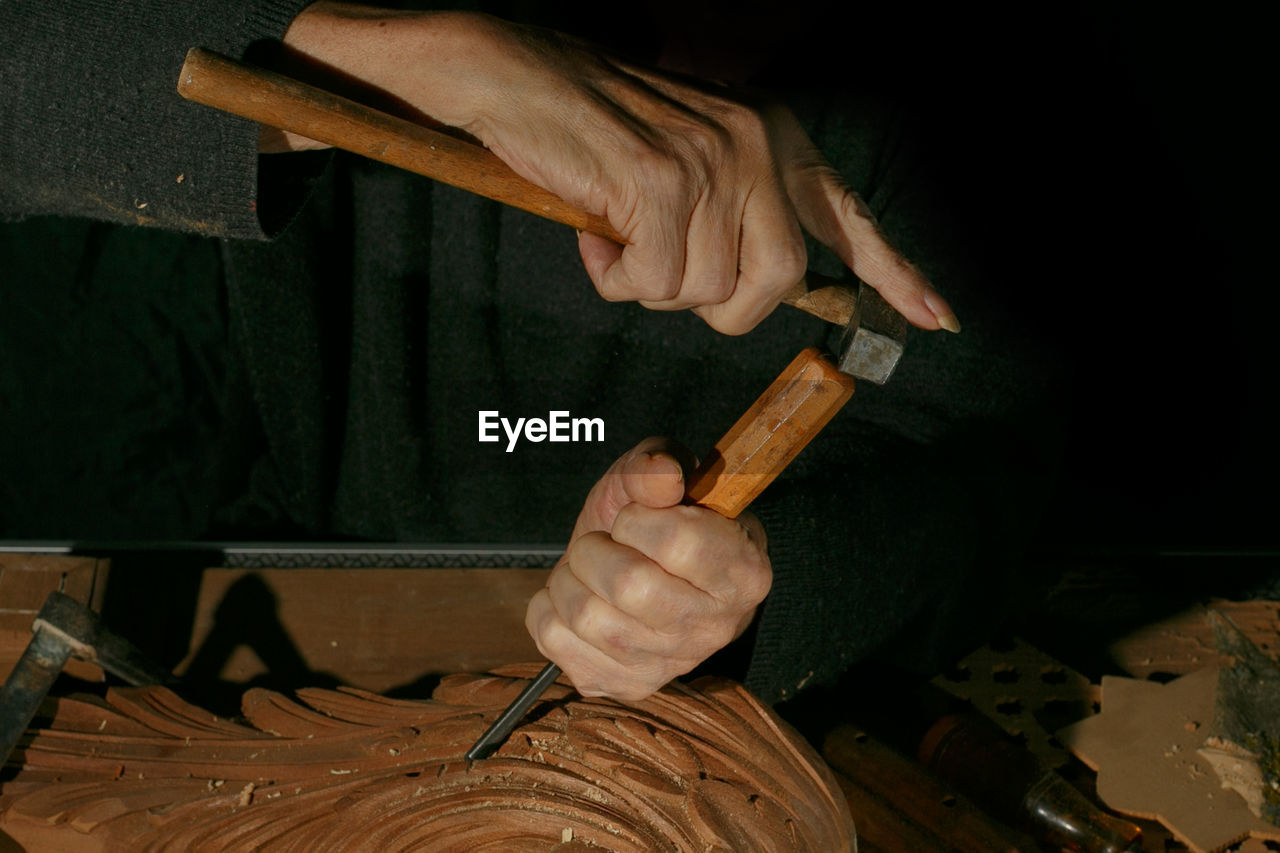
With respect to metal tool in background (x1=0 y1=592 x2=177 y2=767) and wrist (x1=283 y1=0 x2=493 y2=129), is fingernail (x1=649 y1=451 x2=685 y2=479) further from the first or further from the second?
metal tool in background (x1=0 y1=592 x2=177 y2=767)

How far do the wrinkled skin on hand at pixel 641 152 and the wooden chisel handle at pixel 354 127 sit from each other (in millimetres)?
17

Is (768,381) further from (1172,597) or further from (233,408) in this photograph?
(233,408)

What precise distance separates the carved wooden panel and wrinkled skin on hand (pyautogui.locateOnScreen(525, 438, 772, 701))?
6 centimetres

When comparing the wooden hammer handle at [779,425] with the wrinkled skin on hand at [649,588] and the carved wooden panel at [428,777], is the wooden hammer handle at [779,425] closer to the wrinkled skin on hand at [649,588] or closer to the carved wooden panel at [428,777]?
the wrinkled skin on hand at [649,588]

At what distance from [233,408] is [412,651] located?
1.65 feet

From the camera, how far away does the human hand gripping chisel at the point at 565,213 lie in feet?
1.83

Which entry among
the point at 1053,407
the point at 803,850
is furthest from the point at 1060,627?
the point at 803,850

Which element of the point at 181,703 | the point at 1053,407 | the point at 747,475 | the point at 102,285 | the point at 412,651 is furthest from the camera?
the point at 102,285

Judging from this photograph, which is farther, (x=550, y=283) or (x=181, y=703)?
(x=550, y=283)

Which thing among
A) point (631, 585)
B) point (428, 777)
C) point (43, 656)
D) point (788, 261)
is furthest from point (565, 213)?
point (43, 656)

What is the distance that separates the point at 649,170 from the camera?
0.61 m

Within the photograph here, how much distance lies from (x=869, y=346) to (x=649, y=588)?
0.23 meters

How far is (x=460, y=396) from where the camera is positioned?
118 cm

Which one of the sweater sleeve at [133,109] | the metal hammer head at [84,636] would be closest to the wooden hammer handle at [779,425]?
the sweater sleeve at [133,109]
